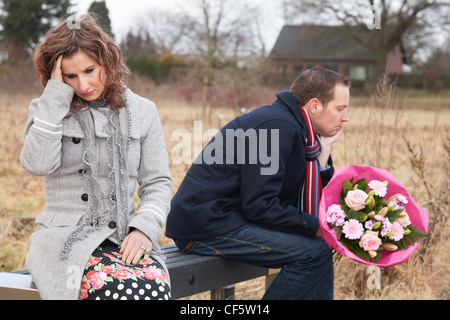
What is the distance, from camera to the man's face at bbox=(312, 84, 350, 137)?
2.87m

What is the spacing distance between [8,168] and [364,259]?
473cm

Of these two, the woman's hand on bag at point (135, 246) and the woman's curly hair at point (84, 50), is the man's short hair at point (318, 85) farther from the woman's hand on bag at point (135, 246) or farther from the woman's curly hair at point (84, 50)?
the woman's hand on bag at point (135, 246)

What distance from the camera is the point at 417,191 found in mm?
4449

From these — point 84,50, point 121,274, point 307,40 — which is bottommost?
point 121,274

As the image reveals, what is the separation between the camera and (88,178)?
2.13 m

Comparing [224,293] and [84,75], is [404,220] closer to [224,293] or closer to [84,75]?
[224,293]

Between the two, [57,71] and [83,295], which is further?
[57,71]

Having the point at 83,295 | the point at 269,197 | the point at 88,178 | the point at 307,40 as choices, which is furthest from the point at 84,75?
the point at 307,40

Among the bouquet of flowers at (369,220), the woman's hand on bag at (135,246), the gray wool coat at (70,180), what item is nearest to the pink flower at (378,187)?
the bouquet of flowers at (369,220)

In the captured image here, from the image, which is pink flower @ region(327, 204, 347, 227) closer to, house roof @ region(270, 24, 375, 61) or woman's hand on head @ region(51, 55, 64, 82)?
woman's hand on head @ region(51, 55, 64, 82)

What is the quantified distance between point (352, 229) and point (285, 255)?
1.19ft

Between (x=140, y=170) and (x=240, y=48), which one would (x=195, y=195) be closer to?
(x=140, y=170)

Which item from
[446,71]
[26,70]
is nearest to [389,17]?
[446,71]

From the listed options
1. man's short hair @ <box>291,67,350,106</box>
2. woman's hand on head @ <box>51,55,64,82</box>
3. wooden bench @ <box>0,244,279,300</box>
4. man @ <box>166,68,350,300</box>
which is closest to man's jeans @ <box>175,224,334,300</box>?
man @ <box>166,68,350,300</box>
